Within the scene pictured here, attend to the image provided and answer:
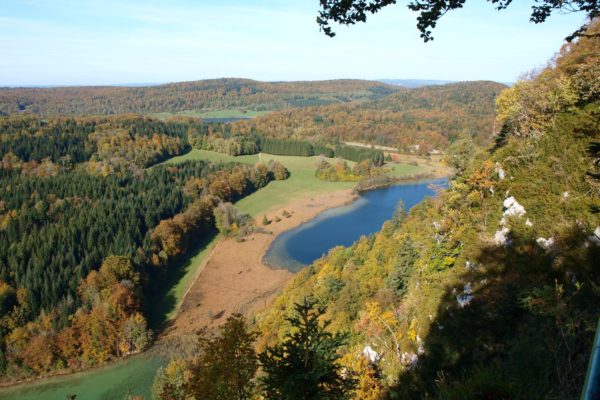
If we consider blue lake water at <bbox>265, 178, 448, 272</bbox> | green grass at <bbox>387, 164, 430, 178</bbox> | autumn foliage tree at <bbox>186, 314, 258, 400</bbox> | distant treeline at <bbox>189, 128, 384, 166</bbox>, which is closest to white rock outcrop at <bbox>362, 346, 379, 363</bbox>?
autumn foliage tree at <bbox>186, 314, 258, 400</bbox>

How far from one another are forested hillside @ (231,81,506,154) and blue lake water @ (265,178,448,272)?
158 feet

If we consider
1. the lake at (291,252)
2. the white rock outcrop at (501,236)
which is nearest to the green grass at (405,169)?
the lake at (291,252)

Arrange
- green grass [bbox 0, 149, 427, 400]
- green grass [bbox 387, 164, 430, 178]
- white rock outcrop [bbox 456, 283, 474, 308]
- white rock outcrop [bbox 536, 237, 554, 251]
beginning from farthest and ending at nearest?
1. green grass [bbox 387, 164, 430, 178]
2. green grass [bbox 0, 149, 427, 400]
3. white rock outcrop [bbox 456, 283, 474, 308]
4. white rock outcrop [bbox 536, 237, 554, 251]

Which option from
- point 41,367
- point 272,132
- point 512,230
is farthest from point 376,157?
point 512,230

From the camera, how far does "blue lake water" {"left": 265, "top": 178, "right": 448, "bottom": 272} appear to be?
60.0 metres

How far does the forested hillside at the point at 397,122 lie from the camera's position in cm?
13662

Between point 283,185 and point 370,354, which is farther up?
point 370,354

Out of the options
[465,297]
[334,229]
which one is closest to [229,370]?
[465,297]

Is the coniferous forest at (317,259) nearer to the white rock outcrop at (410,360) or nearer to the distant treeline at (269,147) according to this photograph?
the white rock outcrop at (410,360)

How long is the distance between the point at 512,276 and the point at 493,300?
119cm

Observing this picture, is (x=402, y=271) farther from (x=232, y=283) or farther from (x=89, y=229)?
(x=89, y=229)

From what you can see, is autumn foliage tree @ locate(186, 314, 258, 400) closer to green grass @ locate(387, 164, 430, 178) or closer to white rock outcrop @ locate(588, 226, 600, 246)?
white rock outcrop @ locate(588, 226, 600, 246)

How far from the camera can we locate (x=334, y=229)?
7062cm

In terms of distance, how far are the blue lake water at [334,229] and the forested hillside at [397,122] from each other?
4806cm
